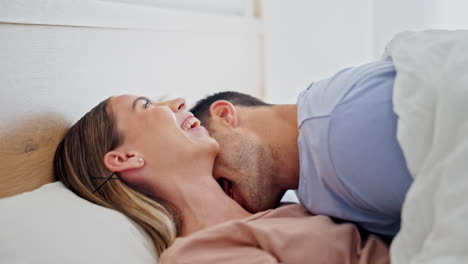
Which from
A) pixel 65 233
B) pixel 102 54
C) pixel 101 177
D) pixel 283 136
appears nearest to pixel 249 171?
pixel 283 136

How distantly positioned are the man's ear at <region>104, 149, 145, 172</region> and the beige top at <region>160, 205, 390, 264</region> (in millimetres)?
238

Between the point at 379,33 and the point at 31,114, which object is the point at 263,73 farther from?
the point at 31,114

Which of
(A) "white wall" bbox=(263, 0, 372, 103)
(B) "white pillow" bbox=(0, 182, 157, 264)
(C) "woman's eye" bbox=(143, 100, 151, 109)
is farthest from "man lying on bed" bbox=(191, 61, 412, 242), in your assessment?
(A) "white wall" bbox=(263, 0, 372, 103)

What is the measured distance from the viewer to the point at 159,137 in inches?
45.5

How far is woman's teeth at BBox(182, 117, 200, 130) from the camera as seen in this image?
4.00 ft

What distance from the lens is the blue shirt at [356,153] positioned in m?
0.92

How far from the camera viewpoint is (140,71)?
156cm

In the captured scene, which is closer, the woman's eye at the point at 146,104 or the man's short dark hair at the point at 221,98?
the woman's eye at the point at 146,104

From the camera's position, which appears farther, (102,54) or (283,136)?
(102,54)

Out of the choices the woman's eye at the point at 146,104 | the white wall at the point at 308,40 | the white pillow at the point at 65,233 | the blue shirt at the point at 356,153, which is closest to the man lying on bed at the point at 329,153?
the blue shirt at the point at 356,153

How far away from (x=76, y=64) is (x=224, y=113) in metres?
0.39

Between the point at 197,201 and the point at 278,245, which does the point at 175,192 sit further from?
the point at 278,245

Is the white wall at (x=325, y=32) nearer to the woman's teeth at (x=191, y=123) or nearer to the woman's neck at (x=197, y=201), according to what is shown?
the woman's teeth at (x=191, y=123)

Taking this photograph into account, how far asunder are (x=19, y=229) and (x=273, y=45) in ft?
5.40
